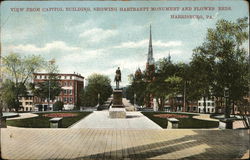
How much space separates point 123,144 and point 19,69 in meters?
5.70

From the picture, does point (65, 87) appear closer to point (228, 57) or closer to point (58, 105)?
point (58, 105)

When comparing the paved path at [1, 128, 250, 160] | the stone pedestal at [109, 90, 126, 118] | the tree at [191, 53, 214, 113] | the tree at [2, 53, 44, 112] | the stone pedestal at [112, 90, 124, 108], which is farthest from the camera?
the stone pedestal at [112, 90, 124, 108]

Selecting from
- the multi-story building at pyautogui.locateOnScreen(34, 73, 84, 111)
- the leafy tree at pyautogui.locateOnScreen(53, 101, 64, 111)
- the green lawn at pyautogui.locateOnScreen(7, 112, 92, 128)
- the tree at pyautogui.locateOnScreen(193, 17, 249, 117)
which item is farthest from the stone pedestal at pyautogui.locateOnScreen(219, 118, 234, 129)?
the leafy tree at pyautogui.locateOnScreen(53, 101, 64, 111)

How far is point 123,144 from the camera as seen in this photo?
801 cm

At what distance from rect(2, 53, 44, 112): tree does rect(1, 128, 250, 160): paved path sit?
1.86 metres

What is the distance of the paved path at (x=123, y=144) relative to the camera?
7.12 metres

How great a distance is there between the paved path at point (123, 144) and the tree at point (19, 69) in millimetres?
1857

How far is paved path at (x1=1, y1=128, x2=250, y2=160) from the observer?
7.12 meters

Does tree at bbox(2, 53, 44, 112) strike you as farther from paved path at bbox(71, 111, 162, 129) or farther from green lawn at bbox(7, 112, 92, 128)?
paved path at bbox(71, 111, 162, 129)

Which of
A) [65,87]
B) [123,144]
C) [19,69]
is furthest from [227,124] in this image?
[19,69]

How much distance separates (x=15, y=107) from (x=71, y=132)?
2.83 metres

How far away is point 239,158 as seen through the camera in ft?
23.0

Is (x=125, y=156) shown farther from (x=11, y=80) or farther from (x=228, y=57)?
(x=228, y=57)

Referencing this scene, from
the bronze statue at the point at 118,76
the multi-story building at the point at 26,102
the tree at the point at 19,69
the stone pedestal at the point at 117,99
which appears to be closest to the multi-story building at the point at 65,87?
the multi-story building at the point at 26,102
